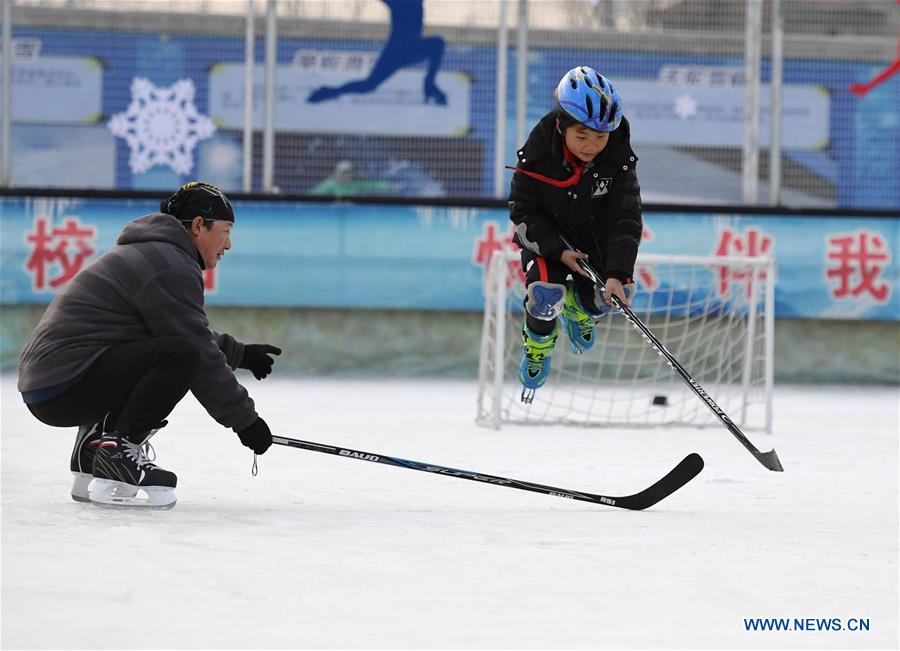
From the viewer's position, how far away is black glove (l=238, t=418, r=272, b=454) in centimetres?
322

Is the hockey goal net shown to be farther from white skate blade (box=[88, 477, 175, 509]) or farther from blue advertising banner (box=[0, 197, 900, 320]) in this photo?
white skate blade (box=[88, 477, 175, 509])

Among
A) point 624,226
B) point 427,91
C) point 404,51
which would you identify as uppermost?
point 404,51

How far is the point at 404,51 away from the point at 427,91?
0.28m

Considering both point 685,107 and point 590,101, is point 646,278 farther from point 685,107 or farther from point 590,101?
point 590,101

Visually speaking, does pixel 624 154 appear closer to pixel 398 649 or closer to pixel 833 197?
pixel 398 649

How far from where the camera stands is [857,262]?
8.42 meters

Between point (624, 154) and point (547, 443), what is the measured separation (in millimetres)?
1620

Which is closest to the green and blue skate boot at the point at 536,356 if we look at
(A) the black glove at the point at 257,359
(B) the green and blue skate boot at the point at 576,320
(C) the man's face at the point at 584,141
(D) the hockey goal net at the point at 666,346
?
(B) the green and blue skate boot at the point at 576,320

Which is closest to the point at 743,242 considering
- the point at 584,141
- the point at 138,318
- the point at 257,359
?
the point at 584,141

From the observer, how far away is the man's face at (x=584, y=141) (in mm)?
3812

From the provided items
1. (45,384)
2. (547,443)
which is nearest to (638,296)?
(547,443)

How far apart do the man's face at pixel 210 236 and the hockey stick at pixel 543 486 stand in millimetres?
517

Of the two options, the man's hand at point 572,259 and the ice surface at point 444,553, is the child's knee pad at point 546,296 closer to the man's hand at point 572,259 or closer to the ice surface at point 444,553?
the man's hand at point 572,259

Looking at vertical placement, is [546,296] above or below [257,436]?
above
